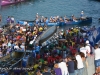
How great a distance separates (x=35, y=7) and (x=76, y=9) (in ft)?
26.9

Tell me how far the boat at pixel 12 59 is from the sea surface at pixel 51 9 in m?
28.7

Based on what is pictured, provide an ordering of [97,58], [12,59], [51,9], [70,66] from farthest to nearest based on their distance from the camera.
Answer: [51,9] → [12,59] → [97,58] → [70,66]

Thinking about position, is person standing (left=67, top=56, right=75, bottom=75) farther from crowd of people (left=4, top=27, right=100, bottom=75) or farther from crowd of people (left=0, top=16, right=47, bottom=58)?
crowd of people (left=0, top=16, right=47, bottom=58)

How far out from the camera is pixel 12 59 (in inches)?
778

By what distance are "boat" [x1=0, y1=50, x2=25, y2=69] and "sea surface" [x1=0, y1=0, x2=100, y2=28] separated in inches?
1130

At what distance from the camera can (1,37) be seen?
2630 cm

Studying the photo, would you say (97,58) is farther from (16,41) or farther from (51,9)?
(51,9)

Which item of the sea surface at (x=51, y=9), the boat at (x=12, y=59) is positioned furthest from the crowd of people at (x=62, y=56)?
the sea surface at (x=51, y=9)

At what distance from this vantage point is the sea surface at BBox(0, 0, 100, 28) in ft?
175

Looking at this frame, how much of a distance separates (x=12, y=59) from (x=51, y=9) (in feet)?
129

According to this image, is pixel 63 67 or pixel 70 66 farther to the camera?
pixel 70 66

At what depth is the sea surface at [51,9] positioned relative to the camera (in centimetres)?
5340

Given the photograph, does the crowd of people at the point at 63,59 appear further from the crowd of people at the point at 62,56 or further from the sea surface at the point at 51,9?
the sea surface at the point at 51,9

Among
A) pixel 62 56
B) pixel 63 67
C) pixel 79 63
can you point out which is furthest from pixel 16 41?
pixel 63 67
